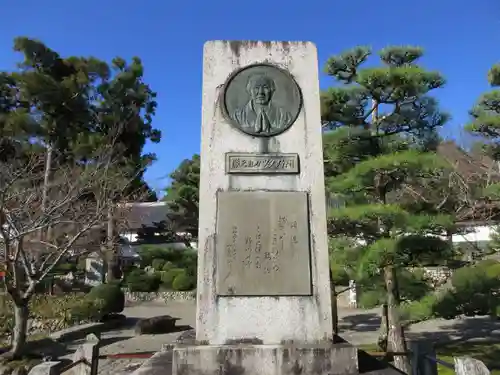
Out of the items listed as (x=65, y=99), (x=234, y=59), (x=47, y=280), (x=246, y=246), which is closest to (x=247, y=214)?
(x=246, y=246)

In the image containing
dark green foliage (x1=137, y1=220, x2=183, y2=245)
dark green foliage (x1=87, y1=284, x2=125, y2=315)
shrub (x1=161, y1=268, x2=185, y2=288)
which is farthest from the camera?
dark green foliage (x1=137, y1=220, x2=183, y2=245)

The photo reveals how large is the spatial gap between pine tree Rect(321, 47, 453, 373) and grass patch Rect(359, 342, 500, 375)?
167 centimetres

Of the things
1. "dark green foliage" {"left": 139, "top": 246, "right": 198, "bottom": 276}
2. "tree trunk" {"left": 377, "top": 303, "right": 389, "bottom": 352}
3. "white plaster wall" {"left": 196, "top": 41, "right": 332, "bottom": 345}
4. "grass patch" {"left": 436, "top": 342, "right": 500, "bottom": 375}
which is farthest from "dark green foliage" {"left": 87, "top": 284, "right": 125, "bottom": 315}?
"white plaster wall" {"left": 196, "top": 41, "right": 332, "bottom": 345}

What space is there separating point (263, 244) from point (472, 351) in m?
7.57

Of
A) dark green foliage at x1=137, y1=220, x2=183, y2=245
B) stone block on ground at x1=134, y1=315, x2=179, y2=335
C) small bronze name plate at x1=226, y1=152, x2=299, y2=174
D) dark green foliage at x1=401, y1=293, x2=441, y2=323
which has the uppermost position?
dark green foliage at x1=137, y1=220, x2=183, y2=245

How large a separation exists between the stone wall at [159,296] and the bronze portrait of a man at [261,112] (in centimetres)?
1633

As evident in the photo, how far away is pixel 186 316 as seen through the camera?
15875 millimetres

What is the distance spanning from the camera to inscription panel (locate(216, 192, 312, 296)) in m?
3.19

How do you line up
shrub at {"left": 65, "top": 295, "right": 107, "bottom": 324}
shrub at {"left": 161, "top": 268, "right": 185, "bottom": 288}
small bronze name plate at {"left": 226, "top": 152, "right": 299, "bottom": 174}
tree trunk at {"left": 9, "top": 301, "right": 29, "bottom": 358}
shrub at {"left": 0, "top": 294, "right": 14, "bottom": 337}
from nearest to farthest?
1. small bronze name plate at {"left": 226, "top": 152, "right": 299, "bottom": 174}
2. tree trunk at {"left": 9, "top": 301, "right": 29, "bottom": 358}
3. shrub at {"left": 0, "top": 294, "right": 14, "bottom": 337}
4. shrub at {"left": 65, "top": 295, "right": 107, "bottom": 324}
5. shrub at {"left": 161, "top": 268, "right": 185, "bottom": 288}

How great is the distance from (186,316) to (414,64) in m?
12.1

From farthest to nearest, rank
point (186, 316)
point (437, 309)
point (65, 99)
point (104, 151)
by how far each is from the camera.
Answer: point (65, 99)
point (186, 316)
point (104, 151)
point (437, 309)

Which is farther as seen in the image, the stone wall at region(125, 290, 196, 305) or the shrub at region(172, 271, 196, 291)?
the stone wall at region(125, 290, 196, 305)

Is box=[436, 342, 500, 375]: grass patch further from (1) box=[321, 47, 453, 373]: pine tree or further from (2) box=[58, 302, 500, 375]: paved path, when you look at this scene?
(1) box=[321, 47, 453, 373]: pine tree

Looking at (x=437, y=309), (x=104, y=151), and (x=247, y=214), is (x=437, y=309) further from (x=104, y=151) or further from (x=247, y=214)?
(x=104, y=151)
